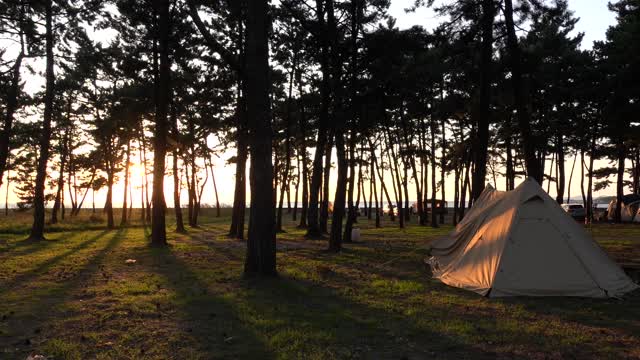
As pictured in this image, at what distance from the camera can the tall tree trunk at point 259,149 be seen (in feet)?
35.0

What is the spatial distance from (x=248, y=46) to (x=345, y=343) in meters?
7.02

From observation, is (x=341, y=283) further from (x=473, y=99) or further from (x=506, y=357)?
(x=473, y=99)

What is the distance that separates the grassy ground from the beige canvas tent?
43 cm

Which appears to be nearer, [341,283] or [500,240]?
[500,240]

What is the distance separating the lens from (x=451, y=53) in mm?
17391

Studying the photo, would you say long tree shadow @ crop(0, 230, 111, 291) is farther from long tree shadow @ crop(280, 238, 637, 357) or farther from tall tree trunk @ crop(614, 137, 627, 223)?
tall tree trunk @ crop(614, 137, 627, 223)

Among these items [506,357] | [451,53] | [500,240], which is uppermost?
[451,53]

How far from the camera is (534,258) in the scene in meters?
9.81


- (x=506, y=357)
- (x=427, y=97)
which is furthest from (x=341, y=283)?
(x=427, y=97)

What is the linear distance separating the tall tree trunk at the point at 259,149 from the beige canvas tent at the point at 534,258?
3994mm

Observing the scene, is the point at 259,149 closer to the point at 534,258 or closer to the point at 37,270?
the point at 534,258

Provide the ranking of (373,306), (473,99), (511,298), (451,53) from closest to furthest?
(373,306), (511,298), (451,53), (473,99)

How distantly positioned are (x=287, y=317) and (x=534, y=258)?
5108 millimetres

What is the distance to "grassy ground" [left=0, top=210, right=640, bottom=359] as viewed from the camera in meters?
6.15
